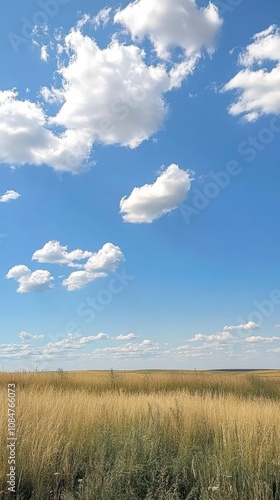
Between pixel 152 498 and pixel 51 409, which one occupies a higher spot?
pixel 51 409

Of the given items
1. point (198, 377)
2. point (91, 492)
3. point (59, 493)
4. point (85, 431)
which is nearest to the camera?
point (91, 492)

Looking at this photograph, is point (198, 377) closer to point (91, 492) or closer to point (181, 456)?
point (181, 456)

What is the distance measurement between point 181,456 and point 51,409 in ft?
10.7

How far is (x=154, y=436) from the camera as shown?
663 centimetres

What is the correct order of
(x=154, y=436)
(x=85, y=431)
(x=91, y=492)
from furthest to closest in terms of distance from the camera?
(x=85, y=431), (x=154, y=436), (x=91, y=492)

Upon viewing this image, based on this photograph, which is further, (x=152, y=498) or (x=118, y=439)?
(x=118, y=439)

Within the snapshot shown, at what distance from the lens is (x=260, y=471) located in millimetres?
5559

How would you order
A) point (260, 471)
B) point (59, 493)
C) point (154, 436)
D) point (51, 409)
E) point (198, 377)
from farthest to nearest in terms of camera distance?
point (198, 377), point (51, 409), point (154, 436), point (260, 471), point (59, 493)

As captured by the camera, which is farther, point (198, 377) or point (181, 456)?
point (198, 377)

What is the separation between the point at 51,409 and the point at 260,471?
4.23 meters

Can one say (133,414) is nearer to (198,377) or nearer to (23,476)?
(23,476)

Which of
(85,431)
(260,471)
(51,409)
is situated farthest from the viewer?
(51,409)

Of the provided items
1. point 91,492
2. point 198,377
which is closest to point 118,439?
point 91,492

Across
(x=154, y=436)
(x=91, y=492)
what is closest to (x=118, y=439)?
(x=154, y=436)
